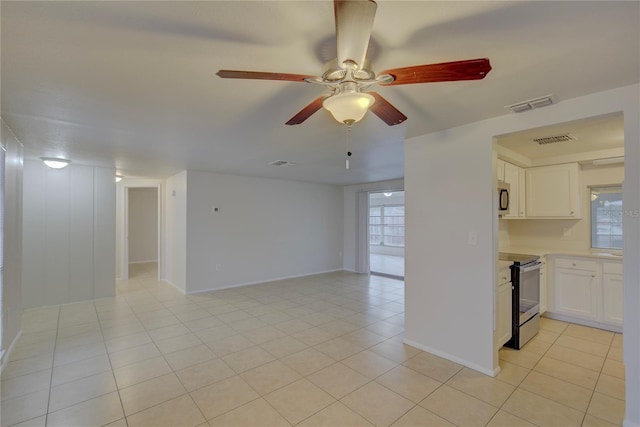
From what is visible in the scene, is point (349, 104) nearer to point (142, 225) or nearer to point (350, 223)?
point (350, 223)

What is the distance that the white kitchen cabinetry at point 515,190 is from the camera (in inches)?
147

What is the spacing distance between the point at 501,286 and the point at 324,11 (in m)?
2.85

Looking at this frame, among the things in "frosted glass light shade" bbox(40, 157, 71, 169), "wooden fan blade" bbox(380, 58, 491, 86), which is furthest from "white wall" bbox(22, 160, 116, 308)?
"wooden fan blade" bbox(380, 58, 491, 86)

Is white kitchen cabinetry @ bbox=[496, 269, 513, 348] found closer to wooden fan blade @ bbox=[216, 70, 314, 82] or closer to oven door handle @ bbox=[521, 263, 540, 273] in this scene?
oven door handle @ bbox=[521, 263, 540, 273]

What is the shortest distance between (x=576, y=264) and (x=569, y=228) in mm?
741

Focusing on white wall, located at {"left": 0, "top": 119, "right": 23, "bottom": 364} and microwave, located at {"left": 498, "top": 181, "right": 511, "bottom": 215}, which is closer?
white wall, located at {"left": 0, "top": 119, "right": 23, "bottom": 364}

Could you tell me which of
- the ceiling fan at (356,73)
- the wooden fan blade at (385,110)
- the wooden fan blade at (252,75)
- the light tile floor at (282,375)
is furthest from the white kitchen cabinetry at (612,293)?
the wooden fan blade at (252,75)

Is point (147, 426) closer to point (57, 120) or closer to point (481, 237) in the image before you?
point (57, 120)

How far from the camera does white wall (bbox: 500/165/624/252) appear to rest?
3.89m

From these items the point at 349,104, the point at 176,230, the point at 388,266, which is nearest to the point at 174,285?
the point at 176,230

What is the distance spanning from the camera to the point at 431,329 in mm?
2998

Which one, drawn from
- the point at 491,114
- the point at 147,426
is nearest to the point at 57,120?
the point at 147,426

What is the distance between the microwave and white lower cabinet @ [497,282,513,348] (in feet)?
2.75

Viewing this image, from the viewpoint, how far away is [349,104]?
1.41m
